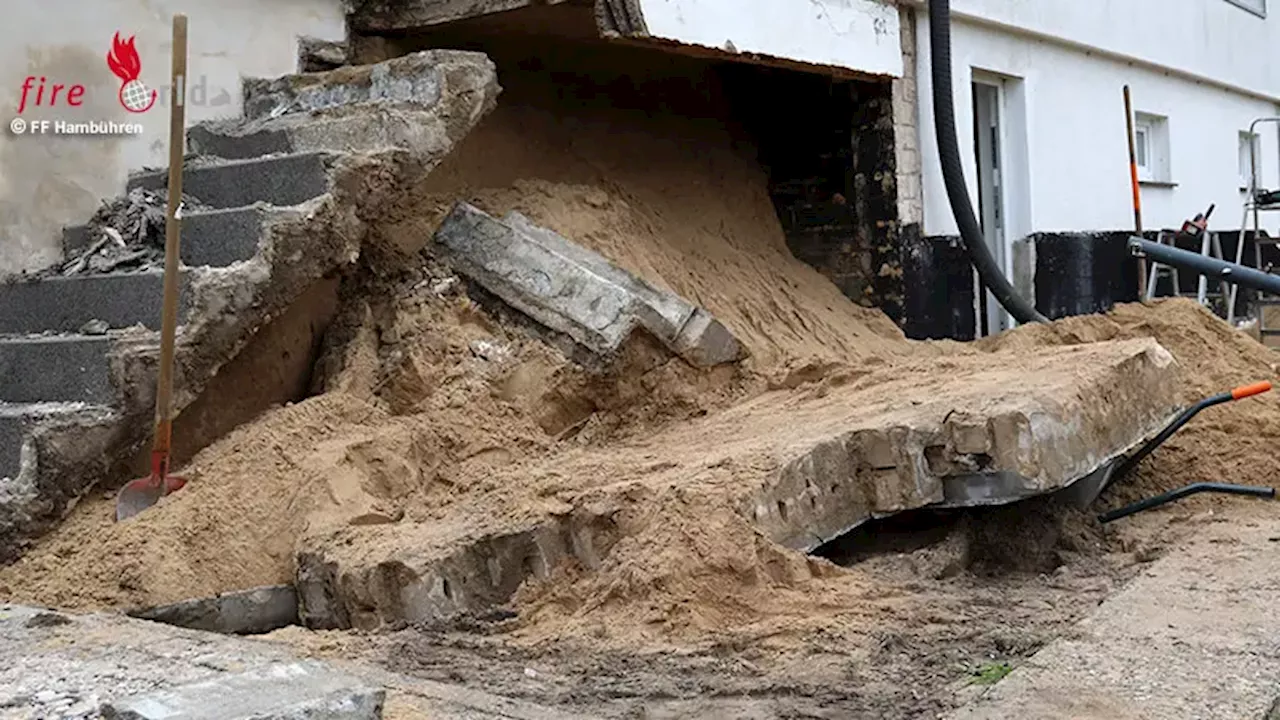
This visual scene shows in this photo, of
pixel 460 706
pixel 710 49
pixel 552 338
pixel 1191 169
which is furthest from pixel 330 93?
pixel 1191 169

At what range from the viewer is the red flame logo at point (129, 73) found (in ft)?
20.3

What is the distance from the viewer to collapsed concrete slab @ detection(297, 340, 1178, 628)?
14.7ft

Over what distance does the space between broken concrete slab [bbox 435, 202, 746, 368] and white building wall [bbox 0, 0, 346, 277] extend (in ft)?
4.53

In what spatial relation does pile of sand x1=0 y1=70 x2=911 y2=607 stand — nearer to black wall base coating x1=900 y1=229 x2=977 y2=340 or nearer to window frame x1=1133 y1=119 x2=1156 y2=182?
black wall base coating x1=900 y1=229 x2=977 y2=340

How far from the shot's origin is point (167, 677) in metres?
3.15

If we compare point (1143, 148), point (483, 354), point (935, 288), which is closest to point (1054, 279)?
point (935, 288)

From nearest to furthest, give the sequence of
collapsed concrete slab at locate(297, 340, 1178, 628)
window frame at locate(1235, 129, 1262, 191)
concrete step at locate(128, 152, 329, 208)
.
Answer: collapsed concrete slab at locate(297, 340, 1178, 628)
concrete step at locate(128, 152, 329, 208)
window frame at locate(1235, 129, 1262, 191)

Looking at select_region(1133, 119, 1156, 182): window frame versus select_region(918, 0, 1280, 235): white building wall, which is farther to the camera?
select_region(1133, 119, 1156, 182): window frame

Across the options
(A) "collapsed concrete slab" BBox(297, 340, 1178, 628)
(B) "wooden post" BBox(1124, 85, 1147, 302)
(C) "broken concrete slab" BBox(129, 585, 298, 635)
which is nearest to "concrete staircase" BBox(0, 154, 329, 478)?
(C) "broken concrete slab" BBox(129, 585, 298, 635)

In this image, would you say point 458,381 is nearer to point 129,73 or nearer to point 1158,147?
point 129,73

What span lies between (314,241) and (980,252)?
15.2ft

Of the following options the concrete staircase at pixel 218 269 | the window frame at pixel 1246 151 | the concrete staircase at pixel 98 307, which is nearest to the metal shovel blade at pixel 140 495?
the concrete staircase at pixel 218 269

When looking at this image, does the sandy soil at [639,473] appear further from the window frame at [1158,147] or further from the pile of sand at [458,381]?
the window frame at [1158,147]

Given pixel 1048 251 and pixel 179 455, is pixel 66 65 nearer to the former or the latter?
pixel 179 455
